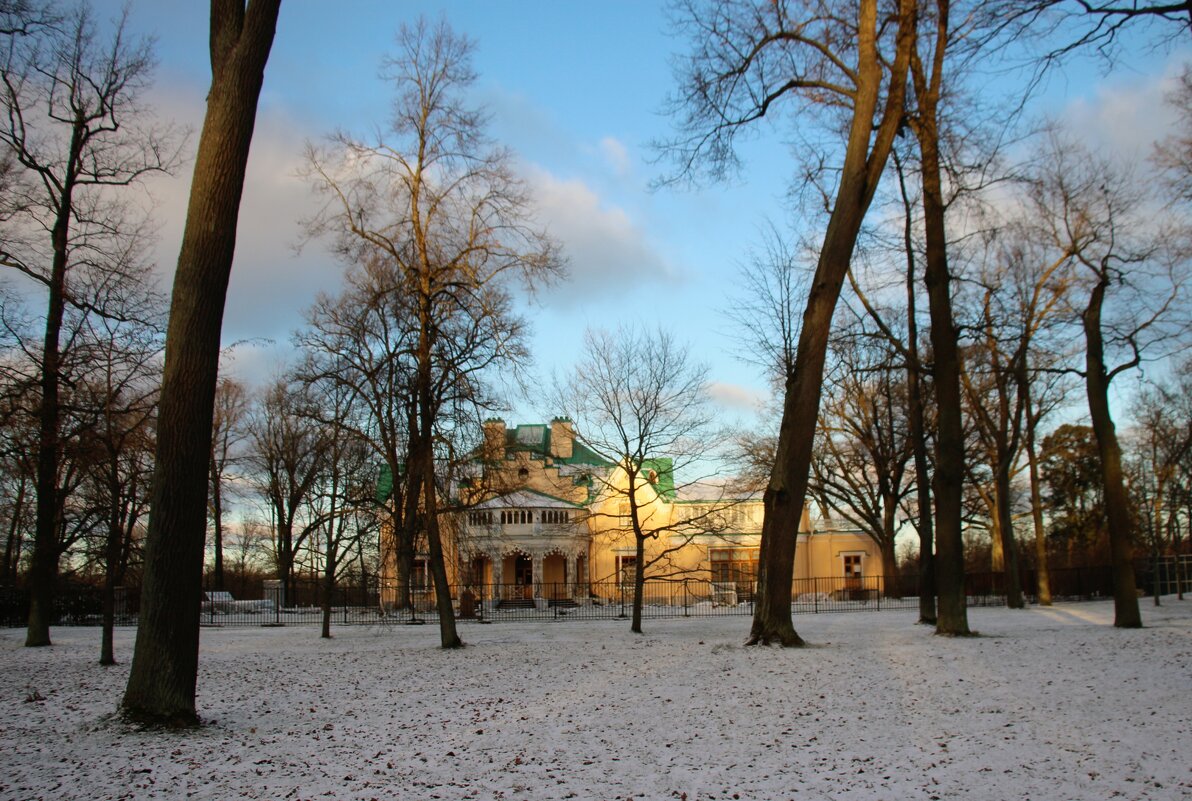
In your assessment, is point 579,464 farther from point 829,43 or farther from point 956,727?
point 956,727

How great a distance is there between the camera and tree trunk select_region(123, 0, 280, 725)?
8625 mm

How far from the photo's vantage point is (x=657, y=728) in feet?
27.1

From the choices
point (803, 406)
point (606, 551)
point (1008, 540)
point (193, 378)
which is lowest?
point (606, 551)

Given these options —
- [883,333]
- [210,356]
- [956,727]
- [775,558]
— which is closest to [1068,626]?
[883,333]

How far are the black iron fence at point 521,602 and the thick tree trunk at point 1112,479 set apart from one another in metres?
11.6

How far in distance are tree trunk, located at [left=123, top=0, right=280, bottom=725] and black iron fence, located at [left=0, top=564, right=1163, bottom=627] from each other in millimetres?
17979

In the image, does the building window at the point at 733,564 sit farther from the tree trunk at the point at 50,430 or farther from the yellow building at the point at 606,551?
the tree trunk at the point at 50,430

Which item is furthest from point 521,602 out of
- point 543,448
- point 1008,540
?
point 1008,540

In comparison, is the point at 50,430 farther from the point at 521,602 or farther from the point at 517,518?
the point at 517,518

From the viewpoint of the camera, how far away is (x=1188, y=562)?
3266 centimetres

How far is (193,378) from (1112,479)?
16.9m

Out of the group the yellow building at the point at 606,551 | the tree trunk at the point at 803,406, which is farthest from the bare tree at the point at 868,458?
the tree trunk at the point at 803,406

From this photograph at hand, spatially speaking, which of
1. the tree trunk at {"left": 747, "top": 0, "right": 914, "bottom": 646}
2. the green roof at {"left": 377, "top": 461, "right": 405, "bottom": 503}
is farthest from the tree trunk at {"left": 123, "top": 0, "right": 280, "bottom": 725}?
the green roof at {"left": 377, "top": 461, "right": 405, "bottom": 503}

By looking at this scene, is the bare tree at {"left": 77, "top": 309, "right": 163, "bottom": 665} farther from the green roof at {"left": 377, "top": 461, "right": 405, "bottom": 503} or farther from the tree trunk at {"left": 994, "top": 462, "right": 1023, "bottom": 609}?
the tree trunk at {"left": 994, "top": 462, "right": 1023, "bottom": 609}
